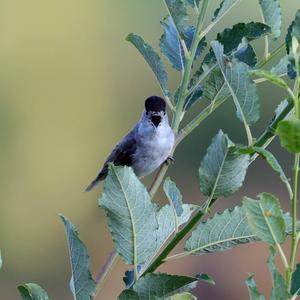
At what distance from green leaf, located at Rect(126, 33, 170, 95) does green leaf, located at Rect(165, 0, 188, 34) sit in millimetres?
73

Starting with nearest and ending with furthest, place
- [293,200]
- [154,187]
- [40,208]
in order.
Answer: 1. [293,200]
2. [154,187]
3. [40,208]

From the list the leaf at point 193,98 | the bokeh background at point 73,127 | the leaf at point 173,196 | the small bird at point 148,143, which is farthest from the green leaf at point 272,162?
the bokeh background at point 73,127

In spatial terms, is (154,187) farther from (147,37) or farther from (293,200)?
(147,37)

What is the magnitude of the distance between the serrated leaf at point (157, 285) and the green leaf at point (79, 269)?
9cm

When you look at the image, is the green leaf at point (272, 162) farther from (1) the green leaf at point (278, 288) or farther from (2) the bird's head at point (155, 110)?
(2) the bird's head at point (155, 110)

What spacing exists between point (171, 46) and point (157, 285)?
26.9 inches

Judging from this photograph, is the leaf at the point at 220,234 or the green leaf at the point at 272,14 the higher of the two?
the green leaf at the point at 272,14

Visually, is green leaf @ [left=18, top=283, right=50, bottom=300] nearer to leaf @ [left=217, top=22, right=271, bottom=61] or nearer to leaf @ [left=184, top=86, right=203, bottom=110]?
leaf @ [left=184, top=86, right=203, bottom=110]

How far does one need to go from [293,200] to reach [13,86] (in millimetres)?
11027

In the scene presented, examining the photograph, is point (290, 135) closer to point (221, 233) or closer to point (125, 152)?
point (221, 233)

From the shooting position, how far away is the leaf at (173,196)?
121 cm

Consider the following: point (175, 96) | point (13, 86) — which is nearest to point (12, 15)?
point (13, 86)

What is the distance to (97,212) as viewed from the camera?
10.1 metres

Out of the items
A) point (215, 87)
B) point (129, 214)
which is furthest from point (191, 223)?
point (215, 87)
